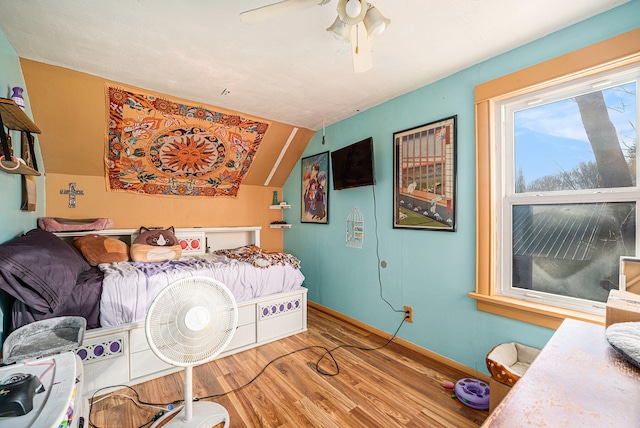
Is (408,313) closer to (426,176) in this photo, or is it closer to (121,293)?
(426,176)

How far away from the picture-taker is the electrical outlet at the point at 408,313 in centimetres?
247

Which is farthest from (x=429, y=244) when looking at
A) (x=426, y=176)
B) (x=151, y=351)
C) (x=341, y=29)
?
(x=151, y=351)

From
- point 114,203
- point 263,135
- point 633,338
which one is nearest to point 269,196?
point 263,135

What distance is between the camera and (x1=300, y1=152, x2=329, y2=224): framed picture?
3.46m

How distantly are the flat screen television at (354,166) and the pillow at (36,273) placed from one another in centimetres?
232

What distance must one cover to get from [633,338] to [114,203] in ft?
13.2

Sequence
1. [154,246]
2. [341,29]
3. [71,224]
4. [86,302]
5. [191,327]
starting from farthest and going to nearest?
1. [154,246]
2. [71,224]
3. [86,302]
4. [191,327]
5. [341,29]

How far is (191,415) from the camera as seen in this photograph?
1573 millimetres

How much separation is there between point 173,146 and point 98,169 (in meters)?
0.80

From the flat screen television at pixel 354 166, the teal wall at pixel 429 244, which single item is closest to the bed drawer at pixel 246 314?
the teal wall at pixel 429 244

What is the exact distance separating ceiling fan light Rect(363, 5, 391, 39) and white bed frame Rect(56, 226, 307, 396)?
229 centimetres

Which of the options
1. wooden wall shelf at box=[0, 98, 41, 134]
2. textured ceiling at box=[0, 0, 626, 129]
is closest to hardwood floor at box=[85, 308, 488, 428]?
wooden wall shelf at box=[0, 98, 41, 134]

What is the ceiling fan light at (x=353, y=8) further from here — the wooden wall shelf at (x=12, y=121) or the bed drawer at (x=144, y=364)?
the bed drawer at (x=144, y=364)

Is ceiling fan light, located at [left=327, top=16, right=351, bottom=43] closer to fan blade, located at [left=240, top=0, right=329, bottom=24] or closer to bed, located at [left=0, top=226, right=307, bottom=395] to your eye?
fan blade, located at [left=240, top=0, right=329, bottom=24]
